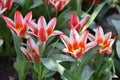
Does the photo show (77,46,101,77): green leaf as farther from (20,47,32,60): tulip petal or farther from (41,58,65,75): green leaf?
(20,47,32,60): tulip petal

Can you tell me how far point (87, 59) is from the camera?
5.32 feet

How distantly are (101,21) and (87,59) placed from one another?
0.84 m

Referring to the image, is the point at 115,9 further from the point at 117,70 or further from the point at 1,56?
the point at 1,56

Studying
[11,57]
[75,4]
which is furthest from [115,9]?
[11,57]

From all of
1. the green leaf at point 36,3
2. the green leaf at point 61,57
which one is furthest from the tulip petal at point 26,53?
the green leaf at point 36,3

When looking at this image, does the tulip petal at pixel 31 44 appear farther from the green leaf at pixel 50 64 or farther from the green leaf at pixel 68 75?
the green leaf at pixel 68 75

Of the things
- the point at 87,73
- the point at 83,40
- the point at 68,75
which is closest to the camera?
the point at 83,40

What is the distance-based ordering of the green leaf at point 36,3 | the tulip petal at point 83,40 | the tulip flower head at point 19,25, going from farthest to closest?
the green leaf at point 36,3, the tulip flower head at point 19,25, the tulip petal at point 83,40

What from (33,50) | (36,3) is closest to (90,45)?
(33,50)

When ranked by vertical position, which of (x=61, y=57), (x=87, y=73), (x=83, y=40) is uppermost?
(x=83, y=40)

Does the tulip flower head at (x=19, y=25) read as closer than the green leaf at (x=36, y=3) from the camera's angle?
Yes

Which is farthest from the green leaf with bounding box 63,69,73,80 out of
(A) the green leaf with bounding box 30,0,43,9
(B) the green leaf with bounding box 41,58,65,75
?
(A) the green leaf with bounding box 30,0,43,9

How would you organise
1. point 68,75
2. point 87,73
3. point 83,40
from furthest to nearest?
point 87,73 → point 68,75 → point 83,40

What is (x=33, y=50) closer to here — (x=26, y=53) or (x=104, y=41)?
(x=26, y=53)
